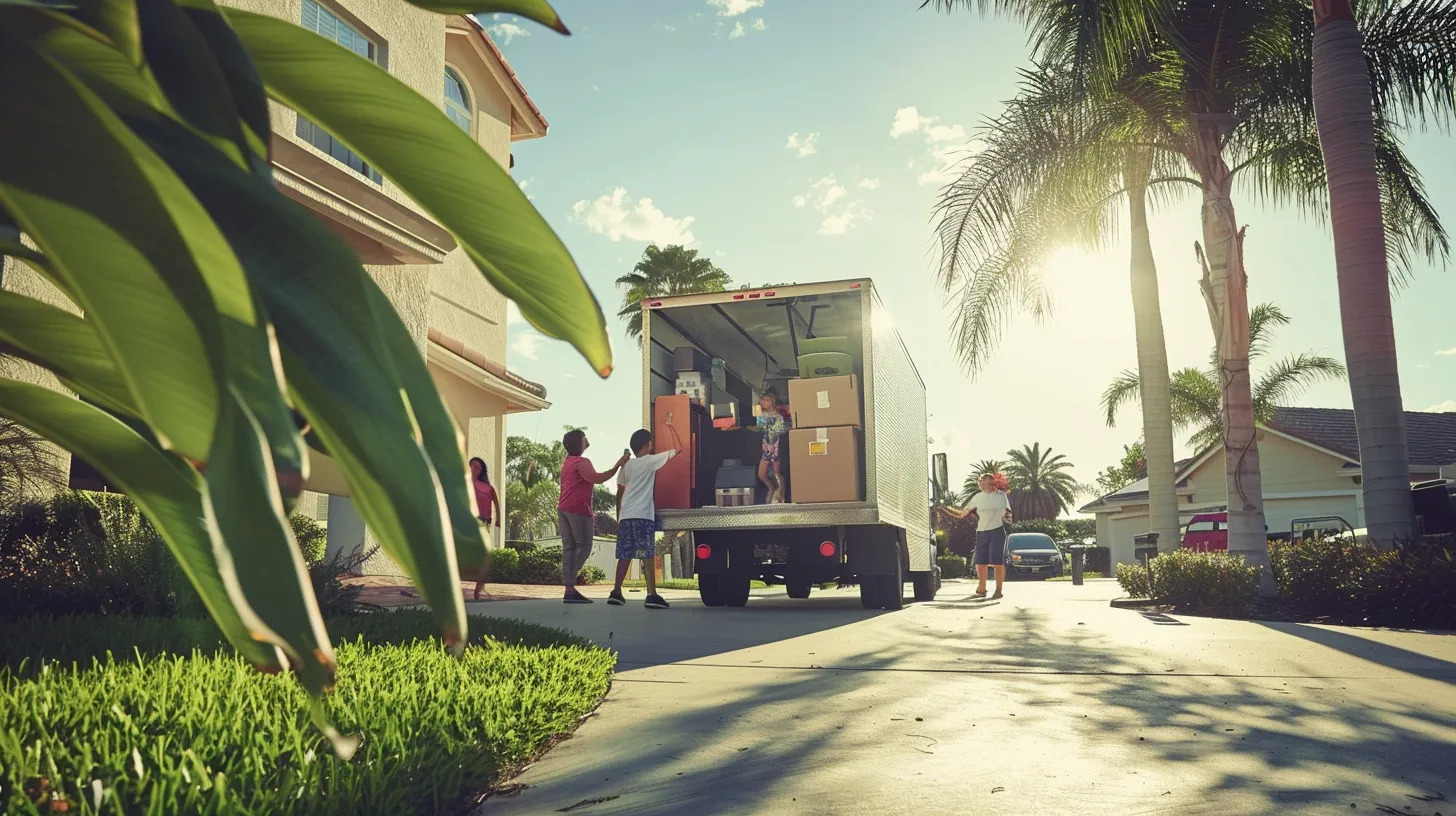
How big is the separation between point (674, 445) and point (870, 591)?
2.82 metres

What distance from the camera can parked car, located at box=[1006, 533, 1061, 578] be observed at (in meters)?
33.2

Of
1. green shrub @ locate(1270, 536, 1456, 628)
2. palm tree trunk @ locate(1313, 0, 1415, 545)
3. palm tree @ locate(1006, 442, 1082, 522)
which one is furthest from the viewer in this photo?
palm tree @ locate(1006, 442, 1082, 522)

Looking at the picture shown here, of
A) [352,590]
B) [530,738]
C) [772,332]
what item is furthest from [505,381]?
[530,738]

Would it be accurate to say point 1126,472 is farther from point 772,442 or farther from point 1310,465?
point 772,442

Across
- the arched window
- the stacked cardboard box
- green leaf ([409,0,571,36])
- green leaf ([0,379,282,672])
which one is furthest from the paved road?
the arched window

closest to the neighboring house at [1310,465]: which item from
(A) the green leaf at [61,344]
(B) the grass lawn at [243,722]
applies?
(B) the grass lawn at [243,722]

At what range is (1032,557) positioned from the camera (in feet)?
109

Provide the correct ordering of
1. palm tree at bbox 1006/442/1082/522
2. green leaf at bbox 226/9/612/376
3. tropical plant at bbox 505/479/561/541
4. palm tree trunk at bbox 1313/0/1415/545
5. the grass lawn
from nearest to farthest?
green leaf at bbox 226/9/612/376
the grass lawn
palm tree trunk at bbox 1313/0/1415/545
tropical plant at bbox 505/479/561/541
palm tree at bbox 1006/442/1082/522

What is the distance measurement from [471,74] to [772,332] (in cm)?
1111

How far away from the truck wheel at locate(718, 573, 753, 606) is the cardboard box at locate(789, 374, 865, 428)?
219 cm

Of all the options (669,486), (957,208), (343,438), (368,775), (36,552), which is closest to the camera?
(343,438)

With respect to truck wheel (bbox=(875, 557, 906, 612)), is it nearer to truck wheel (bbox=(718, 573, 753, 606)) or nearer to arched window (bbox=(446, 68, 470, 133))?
truck wheel (bbox=(718, 573, 753, 606))

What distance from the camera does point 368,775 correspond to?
281 cm

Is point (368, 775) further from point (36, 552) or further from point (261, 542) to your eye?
point (36, 552)
